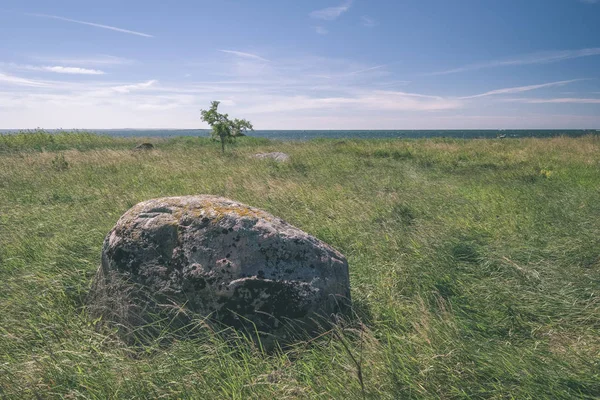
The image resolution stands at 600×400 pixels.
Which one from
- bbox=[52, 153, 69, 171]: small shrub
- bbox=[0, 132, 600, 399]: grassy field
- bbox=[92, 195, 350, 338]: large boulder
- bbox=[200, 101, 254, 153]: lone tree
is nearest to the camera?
bbox=[0, 132, 600, 399]: grassy field

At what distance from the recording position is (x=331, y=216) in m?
6.72

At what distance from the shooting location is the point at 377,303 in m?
3.60

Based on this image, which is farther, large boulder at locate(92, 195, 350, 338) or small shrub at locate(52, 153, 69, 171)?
small shrub at locate(52, 153, 69, 171)

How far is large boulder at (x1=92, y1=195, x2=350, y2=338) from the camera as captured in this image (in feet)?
10.3

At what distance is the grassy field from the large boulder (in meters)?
0.24

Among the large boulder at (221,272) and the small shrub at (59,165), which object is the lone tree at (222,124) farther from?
the large boulder at (221,272)

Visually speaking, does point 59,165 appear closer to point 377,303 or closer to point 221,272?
point 221,272

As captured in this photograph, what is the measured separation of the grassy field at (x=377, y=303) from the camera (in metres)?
2.33

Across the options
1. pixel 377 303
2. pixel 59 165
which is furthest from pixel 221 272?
pixel 59 165

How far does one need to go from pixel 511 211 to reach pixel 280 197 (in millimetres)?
4585

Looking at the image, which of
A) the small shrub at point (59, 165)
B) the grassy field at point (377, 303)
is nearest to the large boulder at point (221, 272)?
the grassy field at point (377, 303)

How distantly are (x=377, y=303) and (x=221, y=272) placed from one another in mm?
1576

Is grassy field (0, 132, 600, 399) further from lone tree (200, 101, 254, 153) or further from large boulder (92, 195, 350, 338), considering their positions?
lone tree (200, 101, 254, 153)

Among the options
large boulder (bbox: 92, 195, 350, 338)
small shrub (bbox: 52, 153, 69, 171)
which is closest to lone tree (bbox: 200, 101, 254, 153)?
small shrub (bbox: 52, 153, 69, 171)
